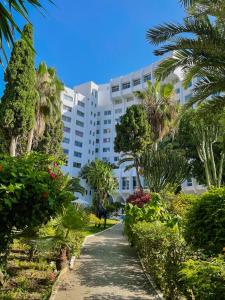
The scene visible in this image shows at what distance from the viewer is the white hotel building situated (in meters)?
64.0

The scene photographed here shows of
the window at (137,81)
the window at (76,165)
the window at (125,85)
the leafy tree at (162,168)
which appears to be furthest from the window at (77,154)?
the leafy tree at (162,168)

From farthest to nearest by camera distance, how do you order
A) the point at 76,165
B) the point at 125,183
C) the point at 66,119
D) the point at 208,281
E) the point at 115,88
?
the point at 115,88 → the point at 66,119 → the point at 76,165 → the point at 125,183 → the point at 208,281

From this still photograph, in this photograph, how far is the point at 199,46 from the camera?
1025 centimetres

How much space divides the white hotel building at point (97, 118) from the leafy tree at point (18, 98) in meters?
42.6

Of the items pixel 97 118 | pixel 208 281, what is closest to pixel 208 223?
pixel 208 281

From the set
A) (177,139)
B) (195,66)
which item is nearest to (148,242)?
(195,66)

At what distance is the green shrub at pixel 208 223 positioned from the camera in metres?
6.44

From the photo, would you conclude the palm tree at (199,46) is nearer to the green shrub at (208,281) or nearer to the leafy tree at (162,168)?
the green shrub at (208,281)

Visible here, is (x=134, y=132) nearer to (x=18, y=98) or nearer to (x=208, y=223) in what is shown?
(x=18, y=98)

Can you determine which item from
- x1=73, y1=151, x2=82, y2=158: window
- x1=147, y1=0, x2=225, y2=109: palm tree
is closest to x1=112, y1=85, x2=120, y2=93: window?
x1=73, y1=151, x2=82, y2=158: window

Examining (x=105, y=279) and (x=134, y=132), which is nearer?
(x=105, y=279)

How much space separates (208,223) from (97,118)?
6890 centimetres

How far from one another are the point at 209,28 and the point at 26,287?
9.70 metres

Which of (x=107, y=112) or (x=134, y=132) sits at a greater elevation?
(x=107, y=112)
